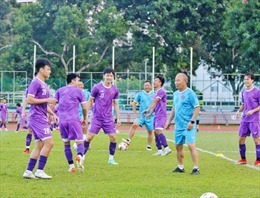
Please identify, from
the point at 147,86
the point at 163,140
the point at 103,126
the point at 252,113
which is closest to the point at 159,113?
the point at 163,140

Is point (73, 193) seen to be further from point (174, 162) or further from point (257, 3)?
point (257, 3)

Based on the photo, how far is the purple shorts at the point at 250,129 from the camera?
1539cm

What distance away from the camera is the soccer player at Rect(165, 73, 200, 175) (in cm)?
1298

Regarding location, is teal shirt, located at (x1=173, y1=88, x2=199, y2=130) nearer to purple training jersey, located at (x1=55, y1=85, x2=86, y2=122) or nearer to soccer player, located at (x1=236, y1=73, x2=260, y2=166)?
purple training jersey, located at (x1=55, y1=85, x2=86, y2=122)

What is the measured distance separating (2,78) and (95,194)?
1471 inches

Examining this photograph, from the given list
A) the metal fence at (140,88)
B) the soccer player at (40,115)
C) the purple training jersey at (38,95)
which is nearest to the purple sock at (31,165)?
the soccer player at (40,115)

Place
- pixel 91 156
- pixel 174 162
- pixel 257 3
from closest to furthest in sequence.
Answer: pixel 174 162 < pixel 91 156 < pixel 257 3

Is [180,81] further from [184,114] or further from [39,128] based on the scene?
[39,128]

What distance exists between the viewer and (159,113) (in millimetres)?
18609

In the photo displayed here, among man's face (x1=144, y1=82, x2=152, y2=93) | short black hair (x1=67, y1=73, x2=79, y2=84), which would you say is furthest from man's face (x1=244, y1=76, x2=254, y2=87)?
man's face (x1=144, y1=82, x2=152, y2=93)

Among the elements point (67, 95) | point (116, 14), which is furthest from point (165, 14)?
point (67, 95)

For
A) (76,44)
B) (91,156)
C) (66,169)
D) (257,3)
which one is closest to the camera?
(66,169)

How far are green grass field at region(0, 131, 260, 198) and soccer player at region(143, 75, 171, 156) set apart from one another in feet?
2.90

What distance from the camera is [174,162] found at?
15.8 metres
